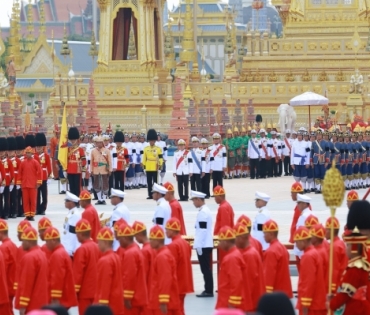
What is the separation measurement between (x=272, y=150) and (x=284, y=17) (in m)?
20.6

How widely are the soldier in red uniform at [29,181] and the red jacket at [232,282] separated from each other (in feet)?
40.2

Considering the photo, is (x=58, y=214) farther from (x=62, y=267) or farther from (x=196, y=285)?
(x=62, y=267)

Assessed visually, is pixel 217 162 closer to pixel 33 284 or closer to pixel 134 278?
pixel 134 278

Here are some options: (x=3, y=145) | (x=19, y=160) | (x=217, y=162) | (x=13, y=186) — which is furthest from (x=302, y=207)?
(x=217, y=162)

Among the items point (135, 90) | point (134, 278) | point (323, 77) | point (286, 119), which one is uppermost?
point (323, 77)

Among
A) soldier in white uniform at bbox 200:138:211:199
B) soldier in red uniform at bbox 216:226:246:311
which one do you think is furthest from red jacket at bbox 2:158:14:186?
soldier in red uniform at bbox 216:226:246:311

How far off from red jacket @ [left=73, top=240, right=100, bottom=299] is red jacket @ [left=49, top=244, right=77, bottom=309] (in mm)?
304

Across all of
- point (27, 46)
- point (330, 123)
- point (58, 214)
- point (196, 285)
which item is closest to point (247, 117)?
point (330, 123)

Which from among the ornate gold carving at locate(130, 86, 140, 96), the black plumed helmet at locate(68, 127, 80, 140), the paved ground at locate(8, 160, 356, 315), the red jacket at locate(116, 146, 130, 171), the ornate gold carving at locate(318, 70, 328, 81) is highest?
the ornate gold carving at locate(318, 70, 328, 81)

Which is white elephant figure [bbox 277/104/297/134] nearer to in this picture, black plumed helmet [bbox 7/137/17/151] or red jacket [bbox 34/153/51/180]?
red jacket [bbox 34/153/51/180]

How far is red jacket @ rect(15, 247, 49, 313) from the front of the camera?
46.9 feet

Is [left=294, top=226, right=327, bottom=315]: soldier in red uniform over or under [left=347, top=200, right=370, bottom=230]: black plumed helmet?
under

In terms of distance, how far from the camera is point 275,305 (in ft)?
29.9

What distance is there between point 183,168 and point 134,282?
1557cm
